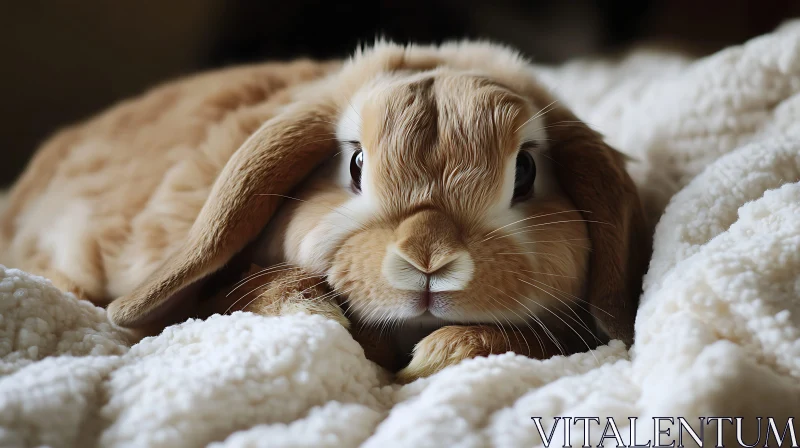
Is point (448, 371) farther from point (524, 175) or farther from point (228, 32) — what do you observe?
point (228, 32)

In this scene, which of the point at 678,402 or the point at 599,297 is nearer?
the point at 678,402

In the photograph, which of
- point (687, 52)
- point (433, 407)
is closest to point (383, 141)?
point (433, 407)

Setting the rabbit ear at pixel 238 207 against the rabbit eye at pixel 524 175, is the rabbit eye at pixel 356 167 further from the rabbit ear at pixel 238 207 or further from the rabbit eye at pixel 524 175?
the rabbit eye at pixel 524 175

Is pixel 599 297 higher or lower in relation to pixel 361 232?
lower

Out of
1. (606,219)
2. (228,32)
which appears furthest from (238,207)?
(228,32)

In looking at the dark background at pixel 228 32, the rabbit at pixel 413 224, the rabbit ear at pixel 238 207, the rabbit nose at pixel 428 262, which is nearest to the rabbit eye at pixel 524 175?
the rabbit at pixel 413 224

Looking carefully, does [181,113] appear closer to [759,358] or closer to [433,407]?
[433,407]
